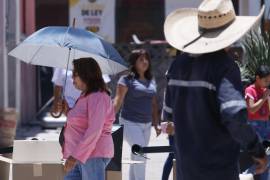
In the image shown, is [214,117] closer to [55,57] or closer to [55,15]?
[55,57]

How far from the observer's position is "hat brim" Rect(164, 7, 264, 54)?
418 centimetres

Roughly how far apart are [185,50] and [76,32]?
6.53 ft

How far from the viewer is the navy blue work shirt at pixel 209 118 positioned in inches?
160

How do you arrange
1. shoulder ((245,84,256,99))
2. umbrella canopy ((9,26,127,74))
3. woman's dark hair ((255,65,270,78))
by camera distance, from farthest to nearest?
woman's dark hair ((255,65,270,78)) → shoulder ((245,84,256,99)) → umbrella canopy ((9,26,127,74))

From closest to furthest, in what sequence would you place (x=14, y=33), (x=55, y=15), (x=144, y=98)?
(x=144, y=98) → (x=14, y=33) → (x=55, y=15)

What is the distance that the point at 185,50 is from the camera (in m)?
4.27

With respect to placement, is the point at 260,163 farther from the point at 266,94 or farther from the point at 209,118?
the point at 266,94

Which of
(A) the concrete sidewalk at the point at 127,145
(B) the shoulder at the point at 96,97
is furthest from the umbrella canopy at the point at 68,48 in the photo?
(A) the concrete sidewalk at the point at 127,145

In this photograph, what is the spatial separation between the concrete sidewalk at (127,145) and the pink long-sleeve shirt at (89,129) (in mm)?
3097

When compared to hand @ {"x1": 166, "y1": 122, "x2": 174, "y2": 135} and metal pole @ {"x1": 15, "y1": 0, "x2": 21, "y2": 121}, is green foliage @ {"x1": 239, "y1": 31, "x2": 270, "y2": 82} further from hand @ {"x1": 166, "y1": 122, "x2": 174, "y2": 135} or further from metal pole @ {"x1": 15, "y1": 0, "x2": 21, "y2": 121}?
metal pole @ {"x1": 15, "y1": 0, "x2": 21, "y2": 121}

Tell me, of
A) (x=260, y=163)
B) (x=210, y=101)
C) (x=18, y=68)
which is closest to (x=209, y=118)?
(x=210, y=101)

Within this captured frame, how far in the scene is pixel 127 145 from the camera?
11.3 meters

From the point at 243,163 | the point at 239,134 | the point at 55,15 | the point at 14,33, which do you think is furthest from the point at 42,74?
the point at 239,134

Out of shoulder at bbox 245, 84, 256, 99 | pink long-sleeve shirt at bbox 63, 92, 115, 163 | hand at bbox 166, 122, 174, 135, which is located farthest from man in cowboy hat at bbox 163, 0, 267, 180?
shoulder at bbox 245, 84, 256, 99
